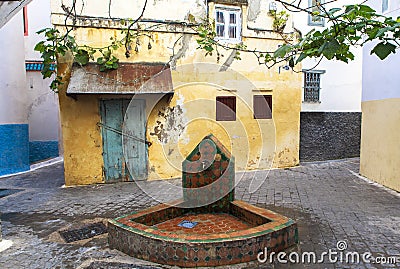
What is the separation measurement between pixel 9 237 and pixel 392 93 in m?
7.72

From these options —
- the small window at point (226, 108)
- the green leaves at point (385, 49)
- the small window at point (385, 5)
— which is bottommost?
the small window at point (226, 108)

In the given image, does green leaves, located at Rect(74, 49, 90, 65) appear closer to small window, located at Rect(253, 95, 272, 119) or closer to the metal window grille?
small window, located at Rect(253, 95, 272, 119)

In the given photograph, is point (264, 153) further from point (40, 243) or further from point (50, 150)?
point (50, 150)

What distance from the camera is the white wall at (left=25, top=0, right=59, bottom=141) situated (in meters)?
11.3

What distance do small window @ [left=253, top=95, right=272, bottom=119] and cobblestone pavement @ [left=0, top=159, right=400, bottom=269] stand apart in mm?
1656

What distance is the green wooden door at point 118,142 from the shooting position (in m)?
7.14

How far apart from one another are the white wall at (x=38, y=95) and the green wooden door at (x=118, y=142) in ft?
18.2

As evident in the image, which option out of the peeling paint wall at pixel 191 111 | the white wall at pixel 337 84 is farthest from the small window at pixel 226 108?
the white wall at pixel 337 84

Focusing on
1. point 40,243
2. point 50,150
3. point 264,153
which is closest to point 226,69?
point 264,153

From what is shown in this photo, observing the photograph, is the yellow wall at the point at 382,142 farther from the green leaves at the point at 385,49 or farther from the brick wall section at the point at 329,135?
the green leaves at the point at 385,49

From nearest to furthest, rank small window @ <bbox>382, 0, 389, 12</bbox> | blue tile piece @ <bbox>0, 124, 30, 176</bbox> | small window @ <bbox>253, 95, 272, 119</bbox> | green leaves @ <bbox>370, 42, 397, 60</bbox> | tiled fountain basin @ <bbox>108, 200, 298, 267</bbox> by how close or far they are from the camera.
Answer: green leaves @ <bbox>370, 42, 397, 60</bbox> < tiled fountain basin @ <bbox>108, 200, 298, 267</bbox> < small window @ <bbox>382, 0, 389, 12</bbox> < blue tile piece @ <bbox>0, 124, 30, 176</bbox> < small window @ <bbox>253, 95, 272, 119</bbox>

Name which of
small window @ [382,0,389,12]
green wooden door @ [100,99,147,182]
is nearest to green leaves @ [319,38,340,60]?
small window @ [382,0,389,12]

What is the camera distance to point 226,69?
318 inches

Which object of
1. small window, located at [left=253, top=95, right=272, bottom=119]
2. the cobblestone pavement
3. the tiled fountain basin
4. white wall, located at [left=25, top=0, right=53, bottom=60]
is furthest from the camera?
white wall, located at [left=25, top=0, right=53, bottom=60]
